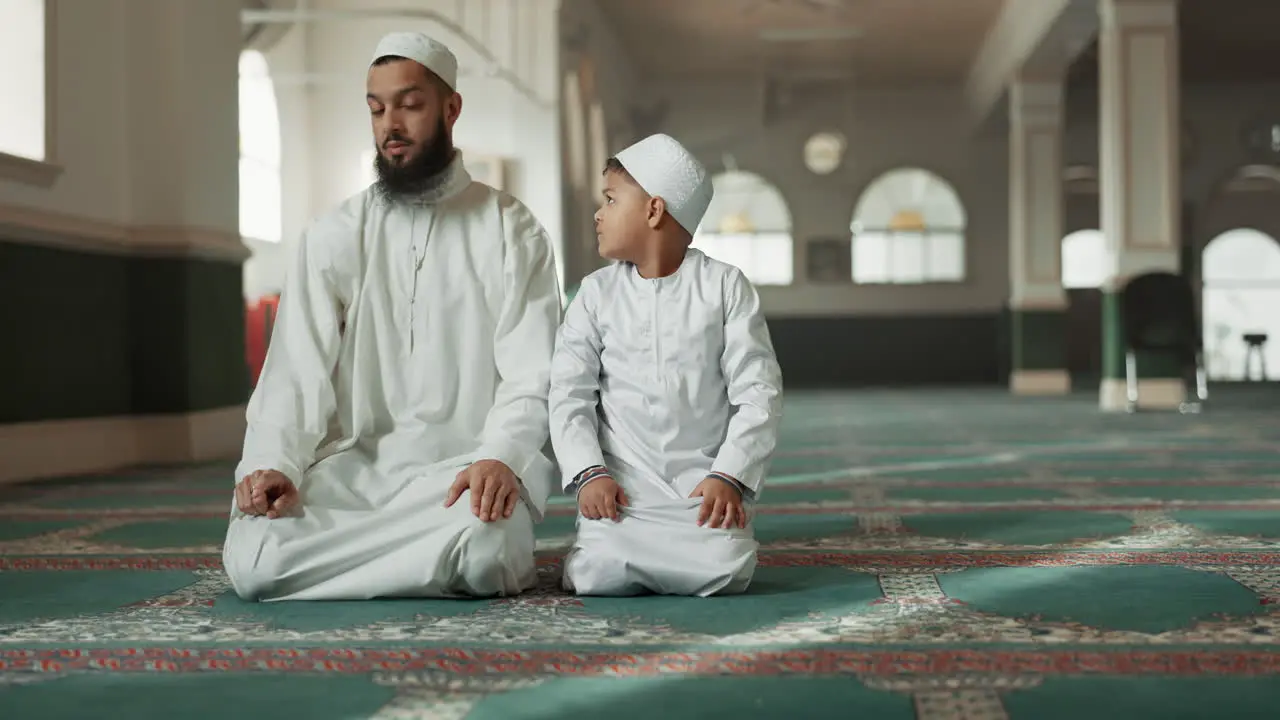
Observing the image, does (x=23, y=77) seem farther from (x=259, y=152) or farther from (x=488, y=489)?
(x=259, y=152)

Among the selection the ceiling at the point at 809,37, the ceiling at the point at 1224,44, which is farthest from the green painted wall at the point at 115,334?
the ceiling at the point at 1224,44

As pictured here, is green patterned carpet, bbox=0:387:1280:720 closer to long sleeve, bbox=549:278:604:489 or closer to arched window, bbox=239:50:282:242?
long sleeve, bbox=549:278:604:489

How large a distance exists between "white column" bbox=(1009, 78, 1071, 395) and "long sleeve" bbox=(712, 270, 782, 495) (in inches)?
392

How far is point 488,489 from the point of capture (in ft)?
7.20

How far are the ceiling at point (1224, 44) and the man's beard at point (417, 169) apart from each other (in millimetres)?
10009

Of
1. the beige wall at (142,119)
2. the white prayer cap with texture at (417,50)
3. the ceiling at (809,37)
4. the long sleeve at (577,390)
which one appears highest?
the ceiling at (809,37)

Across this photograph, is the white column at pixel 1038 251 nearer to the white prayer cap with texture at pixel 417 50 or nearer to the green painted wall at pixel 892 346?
the green painted wall at pixel 892 346

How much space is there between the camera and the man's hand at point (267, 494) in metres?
2.21

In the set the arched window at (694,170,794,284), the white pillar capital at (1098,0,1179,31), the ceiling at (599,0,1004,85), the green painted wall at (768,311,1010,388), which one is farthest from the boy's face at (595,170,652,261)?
the green painted wall at (768,311,1010,388)

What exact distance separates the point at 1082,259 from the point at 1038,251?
542 cm

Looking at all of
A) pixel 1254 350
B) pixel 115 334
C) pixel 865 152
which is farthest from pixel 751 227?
pixel 115 334

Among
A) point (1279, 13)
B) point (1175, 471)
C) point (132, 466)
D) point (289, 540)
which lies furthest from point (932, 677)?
Answer: point (1279, 13)

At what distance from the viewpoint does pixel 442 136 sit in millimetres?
2436

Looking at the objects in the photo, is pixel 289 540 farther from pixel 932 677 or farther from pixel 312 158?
pixel 312 158
